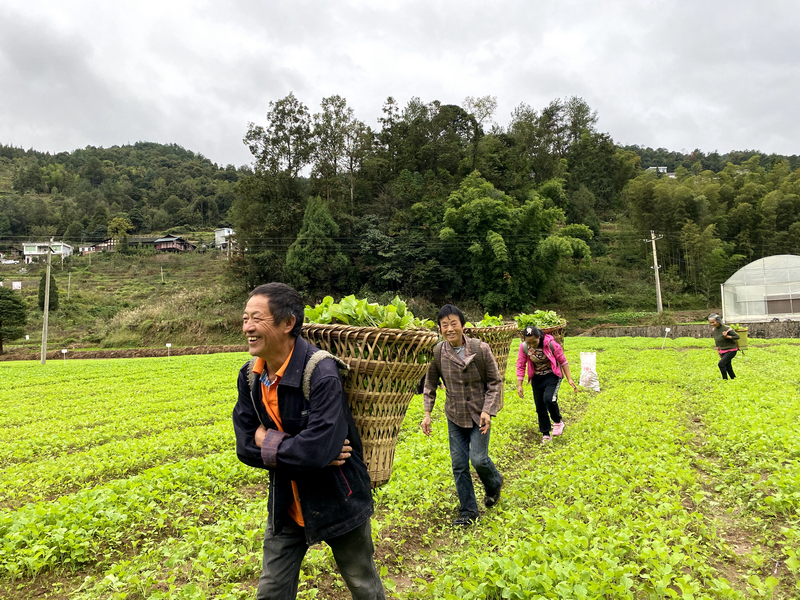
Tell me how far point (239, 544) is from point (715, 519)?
494 cm

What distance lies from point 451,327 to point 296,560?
9.81ft

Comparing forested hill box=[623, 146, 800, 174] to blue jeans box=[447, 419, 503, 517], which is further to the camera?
forested hill box=[623, 146, 800, 174]

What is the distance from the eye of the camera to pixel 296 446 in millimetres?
2469

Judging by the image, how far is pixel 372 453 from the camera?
124 inches

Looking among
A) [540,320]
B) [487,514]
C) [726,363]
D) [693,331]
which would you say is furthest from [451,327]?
[693,331]

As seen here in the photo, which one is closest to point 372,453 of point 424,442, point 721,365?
point 424,442

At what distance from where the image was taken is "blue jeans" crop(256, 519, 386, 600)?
2814 mm

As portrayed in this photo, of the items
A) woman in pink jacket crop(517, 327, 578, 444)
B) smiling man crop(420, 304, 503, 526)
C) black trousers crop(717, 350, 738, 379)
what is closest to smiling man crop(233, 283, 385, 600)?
smiling man crop(420, 304, 503, 526)

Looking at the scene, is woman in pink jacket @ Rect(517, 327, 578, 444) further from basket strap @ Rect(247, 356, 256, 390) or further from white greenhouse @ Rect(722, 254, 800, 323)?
white greenhouse @ Rect(722, 254, 800, 323)

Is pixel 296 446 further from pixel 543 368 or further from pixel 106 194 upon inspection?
pixel 106 194

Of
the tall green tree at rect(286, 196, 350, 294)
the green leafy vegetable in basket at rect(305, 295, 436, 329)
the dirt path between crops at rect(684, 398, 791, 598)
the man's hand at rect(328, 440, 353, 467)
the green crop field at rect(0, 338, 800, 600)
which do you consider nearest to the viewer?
the man's hand at rect(328, 440, 353, 467)

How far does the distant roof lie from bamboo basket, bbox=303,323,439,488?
48.0 metres

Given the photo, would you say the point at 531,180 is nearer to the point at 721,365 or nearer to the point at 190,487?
the point at 721,365

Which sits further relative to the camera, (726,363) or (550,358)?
(726,363)
